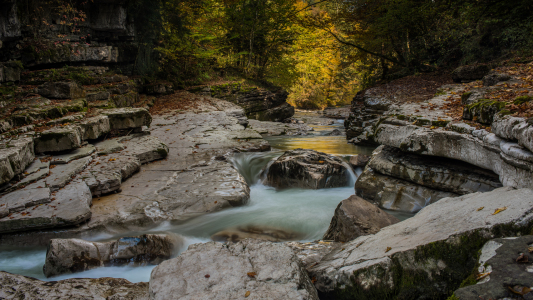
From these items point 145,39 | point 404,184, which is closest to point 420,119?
point 404,184

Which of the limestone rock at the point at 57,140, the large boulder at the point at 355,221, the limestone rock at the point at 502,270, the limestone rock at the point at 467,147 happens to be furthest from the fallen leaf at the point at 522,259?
the limestone rock at the point at 57,140

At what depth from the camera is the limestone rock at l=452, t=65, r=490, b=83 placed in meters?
10.5

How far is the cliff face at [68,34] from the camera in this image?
9.83m

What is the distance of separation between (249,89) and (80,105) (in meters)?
11.0

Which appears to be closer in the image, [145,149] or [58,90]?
[145,149]

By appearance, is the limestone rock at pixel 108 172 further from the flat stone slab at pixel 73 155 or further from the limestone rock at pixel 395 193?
the limestone rock at pixel 395 193

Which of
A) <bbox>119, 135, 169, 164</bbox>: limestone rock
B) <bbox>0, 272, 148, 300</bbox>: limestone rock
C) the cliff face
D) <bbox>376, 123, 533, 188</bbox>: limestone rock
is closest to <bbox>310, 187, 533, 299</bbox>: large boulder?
<bbox>376, 123, 533, 188</bbox>: limestone rock

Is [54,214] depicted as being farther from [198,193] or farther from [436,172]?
[436,172]

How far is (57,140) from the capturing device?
5.87 meters

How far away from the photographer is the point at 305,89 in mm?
33781

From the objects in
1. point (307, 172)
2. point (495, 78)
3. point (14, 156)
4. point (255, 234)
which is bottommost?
point (255, 234)

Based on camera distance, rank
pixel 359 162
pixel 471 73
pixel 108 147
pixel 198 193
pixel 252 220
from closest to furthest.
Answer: pixel 252 220
pixel 198 193
pixel 108 147
pixel 359 162
pixel 471 73

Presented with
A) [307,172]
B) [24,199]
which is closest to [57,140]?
[24,199]

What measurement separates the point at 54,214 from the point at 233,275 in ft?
11.1
